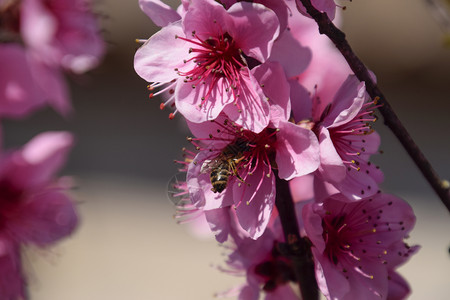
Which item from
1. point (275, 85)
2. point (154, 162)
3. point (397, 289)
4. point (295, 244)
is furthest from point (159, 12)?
point (154, 162)

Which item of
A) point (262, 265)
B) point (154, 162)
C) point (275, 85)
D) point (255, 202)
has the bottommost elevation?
point (154, 162)

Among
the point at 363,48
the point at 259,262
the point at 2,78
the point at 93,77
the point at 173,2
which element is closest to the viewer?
the point at 259,262

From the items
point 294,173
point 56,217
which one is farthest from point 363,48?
point 294,173

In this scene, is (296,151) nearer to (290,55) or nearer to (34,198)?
(290,55)

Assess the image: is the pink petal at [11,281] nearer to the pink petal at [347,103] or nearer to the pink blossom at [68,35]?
the pink blossom at [68,35]

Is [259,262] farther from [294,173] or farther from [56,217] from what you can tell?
[56,217]

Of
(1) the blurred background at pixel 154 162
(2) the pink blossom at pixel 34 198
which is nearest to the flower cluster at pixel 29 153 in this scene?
(2) the pink blossom at pixel 34 198
